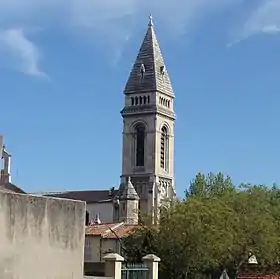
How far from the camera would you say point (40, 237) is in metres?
16.1

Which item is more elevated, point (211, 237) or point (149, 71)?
point (149, 71)

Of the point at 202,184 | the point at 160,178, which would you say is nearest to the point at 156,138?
the point at 160,178

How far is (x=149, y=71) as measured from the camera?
339ft

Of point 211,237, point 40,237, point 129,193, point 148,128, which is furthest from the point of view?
point 148,128

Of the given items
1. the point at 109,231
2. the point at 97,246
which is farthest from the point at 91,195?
the point at 97,246

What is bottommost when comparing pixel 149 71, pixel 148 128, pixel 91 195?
pixel 91 195

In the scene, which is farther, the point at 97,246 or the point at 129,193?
the point at 129,193

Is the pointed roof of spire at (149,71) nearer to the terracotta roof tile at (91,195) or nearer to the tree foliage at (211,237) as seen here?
the terracotta roof tile at (91,195)

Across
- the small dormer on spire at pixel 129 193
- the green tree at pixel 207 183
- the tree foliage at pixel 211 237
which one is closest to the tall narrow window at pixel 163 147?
the small dormer on spire at pixel 129 193

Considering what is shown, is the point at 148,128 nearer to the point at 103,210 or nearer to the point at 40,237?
the point at 103,210

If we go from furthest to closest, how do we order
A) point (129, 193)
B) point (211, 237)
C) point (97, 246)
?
1. point (129, 193)
2. point (97, 246)
3. point (211, 237)

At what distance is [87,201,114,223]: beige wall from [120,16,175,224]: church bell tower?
5664mm

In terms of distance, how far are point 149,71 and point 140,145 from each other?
1121 centimetres

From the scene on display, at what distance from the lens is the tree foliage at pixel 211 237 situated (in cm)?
3459
